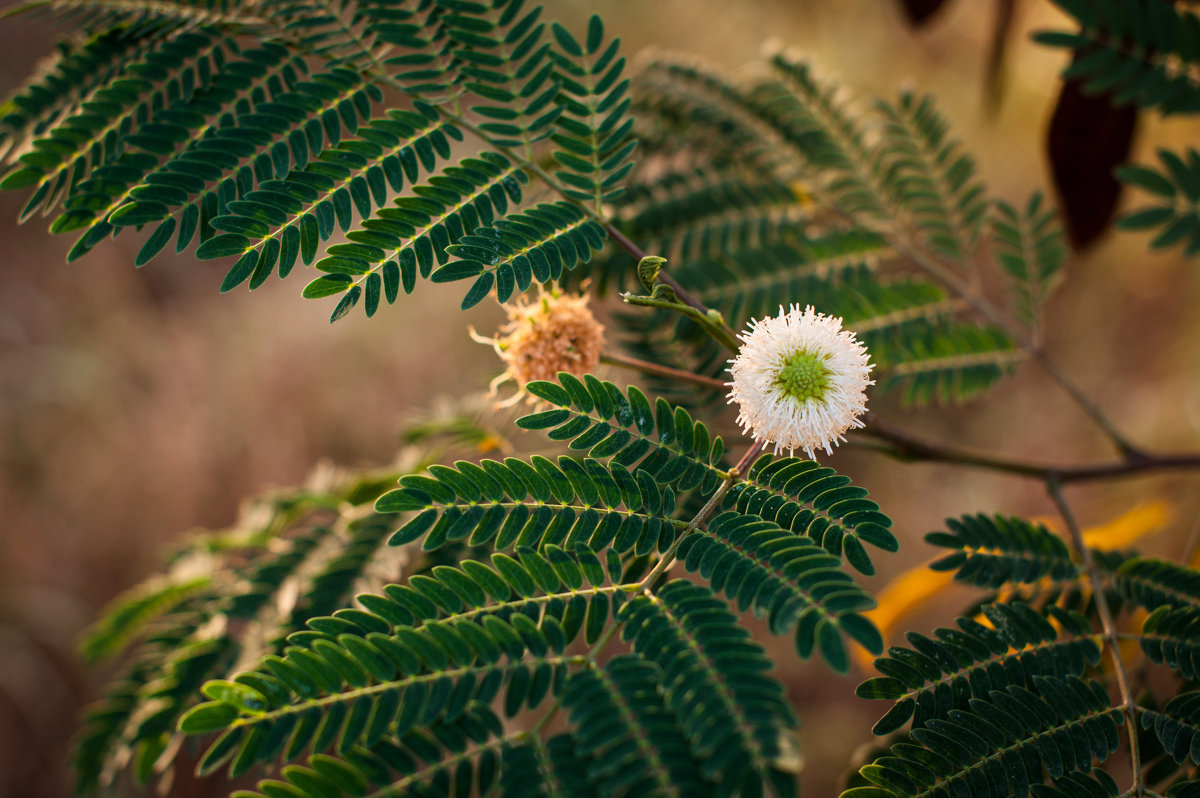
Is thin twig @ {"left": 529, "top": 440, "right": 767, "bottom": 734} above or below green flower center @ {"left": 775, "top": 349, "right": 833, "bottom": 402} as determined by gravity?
below

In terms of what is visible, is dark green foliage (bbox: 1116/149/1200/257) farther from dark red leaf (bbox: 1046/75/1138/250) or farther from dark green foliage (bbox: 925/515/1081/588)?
dark green foliage (bbox: 925/515/1081/588)

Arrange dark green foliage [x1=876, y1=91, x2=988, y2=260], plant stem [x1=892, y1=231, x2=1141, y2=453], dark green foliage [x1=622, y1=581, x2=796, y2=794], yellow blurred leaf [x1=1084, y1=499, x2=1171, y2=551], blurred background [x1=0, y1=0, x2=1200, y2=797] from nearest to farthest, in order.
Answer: dark green foliage [x1=622, y1=581, x2=796, y2=794] < plant stem [x1=892, y1=231, x2=1141, y2=453] < dark green foliage [x1=876, y1=91, x2=988, y2=260] < yellow blurred leaf [x1=1084, y1=499, x2=1171, y2=551] < blurred background [x1=0, y1=0, x2=1200, y2=797]

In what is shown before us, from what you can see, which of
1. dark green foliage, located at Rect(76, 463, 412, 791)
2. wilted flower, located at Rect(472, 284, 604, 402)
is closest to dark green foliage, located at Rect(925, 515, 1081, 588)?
wilted flower, located at Rect(472, 284, 604, 402)

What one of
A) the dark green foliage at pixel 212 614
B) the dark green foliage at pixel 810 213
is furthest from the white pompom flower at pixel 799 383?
the dark green foliage at pixel 212 614

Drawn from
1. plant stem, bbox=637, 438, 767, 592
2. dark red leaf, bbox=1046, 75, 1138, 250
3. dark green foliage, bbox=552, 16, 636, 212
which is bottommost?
plant stem, bbox=637, 438, 767, 592

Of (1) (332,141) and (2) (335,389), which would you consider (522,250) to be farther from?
(2) (335,389)

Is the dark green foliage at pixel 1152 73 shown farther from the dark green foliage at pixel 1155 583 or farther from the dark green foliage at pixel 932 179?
the dark green foliage at pixel 1155 583

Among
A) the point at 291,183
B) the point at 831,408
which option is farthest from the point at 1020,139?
the point at 291,183

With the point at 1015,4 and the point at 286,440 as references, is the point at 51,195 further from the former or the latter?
the point at 286,440

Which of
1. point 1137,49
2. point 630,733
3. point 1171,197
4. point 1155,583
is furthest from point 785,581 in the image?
point 1137,49
